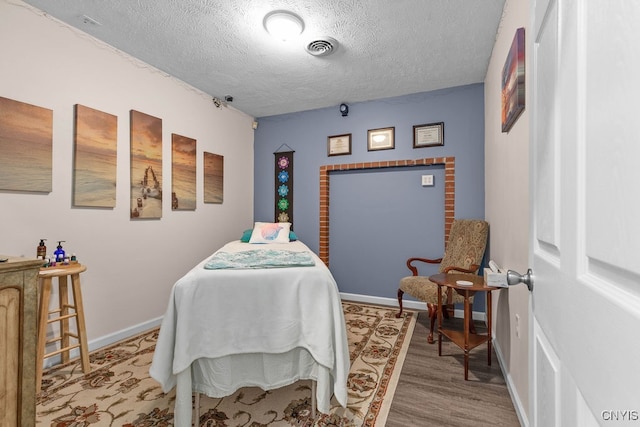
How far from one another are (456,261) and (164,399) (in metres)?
2.85

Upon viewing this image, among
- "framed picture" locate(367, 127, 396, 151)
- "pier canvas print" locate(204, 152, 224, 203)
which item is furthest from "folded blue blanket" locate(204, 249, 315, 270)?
"framed picture" locate(367, 127, 396, 151)

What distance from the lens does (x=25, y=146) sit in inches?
82.5

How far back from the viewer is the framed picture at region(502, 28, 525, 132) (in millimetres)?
1687

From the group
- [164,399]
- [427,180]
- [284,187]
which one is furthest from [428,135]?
[164,399]

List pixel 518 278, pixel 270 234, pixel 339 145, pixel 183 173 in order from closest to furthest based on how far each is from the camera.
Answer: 1. pixel 518 278
2. pixel 183 173
3. pixel 270 234
4. pixel 339 145

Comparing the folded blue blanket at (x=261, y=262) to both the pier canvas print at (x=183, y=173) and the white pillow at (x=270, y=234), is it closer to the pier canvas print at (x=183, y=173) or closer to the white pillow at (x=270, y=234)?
the white pillow at (x=270, y=234)

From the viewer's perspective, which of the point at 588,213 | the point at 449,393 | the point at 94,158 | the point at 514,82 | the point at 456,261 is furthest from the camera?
the point at 456,261

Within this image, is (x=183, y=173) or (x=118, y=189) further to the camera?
(x=183, y=173)

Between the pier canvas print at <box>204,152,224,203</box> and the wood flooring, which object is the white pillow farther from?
the wood flooring

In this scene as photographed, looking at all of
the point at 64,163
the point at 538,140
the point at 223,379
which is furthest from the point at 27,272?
the point at 538,140

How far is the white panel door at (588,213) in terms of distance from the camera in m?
0.36

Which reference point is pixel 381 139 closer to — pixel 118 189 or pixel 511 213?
→ pixel 511 213

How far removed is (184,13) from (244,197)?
2.60 m

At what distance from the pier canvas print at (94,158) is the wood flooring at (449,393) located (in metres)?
2.87
